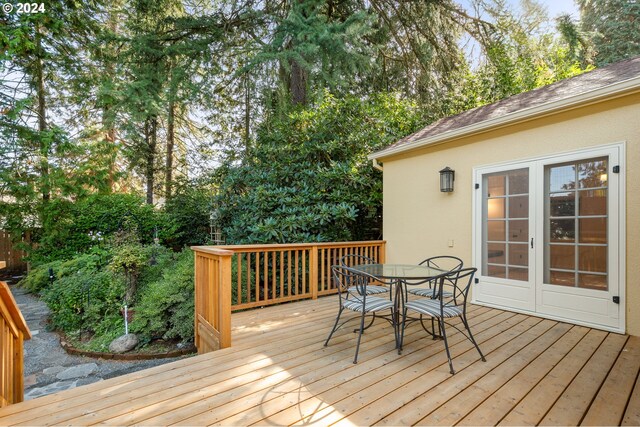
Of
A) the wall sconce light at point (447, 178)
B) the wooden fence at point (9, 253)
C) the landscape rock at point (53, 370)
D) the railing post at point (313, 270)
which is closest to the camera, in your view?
the landscape rock at point (53, 370)

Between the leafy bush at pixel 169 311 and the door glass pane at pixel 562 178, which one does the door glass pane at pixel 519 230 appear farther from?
the leafy bush at pixel 169 311

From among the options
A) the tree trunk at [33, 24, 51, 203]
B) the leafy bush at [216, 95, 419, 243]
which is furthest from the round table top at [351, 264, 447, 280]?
the tree trunk at [33, 24, 51, 203]

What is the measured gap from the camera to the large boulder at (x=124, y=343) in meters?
4.32

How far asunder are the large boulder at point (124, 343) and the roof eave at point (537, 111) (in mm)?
5022

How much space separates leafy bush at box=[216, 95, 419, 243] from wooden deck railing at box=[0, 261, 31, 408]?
11.1 feet

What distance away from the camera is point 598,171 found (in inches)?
131

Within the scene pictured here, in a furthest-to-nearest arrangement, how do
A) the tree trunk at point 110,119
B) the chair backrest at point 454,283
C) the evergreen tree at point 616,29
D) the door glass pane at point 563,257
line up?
the evergreen tree at point 616,29, the tree trunk at point 110,119, the door glass pane at point 563,257, the chair backrest at point 454,283

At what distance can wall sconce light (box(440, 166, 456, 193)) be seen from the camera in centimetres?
456

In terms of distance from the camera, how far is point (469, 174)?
14.5 ft

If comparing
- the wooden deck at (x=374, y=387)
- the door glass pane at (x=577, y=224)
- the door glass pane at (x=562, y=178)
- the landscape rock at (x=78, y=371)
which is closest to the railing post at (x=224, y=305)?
the wooden deck at (x=374, y=387)

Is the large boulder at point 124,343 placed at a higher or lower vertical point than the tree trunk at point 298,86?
lower

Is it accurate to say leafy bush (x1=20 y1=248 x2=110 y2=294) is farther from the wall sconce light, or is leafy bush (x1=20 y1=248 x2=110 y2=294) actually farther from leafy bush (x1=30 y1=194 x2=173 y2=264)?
the wall sconce light

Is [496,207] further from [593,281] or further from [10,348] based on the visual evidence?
[10,348]

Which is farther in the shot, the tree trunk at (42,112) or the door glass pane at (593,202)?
the tree trunk at (42,112)
